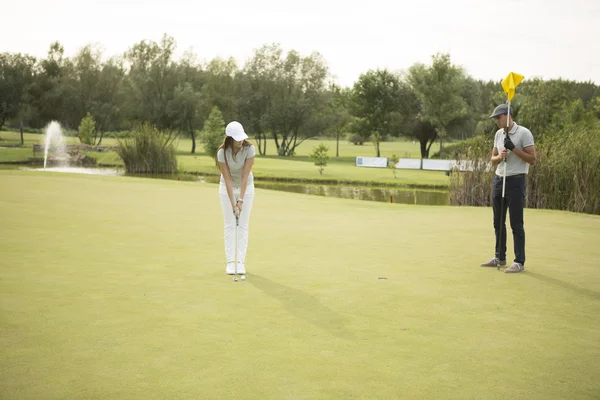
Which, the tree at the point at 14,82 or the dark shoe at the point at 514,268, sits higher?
the tree at the point at 14,82

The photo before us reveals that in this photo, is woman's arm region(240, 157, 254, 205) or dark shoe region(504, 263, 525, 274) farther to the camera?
dark shoe region(504, 263, 525, 274)

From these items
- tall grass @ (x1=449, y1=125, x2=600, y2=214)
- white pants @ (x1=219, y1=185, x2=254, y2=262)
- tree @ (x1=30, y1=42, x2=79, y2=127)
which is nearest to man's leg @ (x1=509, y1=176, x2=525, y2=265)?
white pants @ (x1=219, y1=185, x2=254, y2=262)

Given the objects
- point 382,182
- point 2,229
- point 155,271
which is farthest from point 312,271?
point 382,182

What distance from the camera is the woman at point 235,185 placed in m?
8.13

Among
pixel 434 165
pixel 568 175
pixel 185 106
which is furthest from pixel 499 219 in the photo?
pixel 185 106

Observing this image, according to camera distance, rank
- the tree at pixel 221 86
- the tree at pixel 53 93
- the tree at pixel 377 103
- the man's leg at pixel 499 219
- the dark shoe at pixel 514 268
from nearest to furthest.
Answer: the dark shoe at pixel 514 268 < the man's leg at pixel 499 219 < the tree at pixel 377 103 < the tree at pixel 53 93 < the tree at pixel 221 86

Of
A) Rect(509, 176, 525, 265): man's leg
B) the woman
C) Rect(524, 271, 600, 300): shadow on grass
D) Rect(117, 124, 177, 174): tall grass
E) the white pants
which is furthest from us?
Rect(117, 124, 177, 174): tall grass

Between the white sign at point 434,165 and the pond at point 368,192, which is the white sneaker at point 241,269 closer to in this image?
the pond at point 368,192

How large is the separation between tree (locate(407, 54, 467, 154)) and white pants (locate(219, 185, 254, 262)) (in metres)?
61.8

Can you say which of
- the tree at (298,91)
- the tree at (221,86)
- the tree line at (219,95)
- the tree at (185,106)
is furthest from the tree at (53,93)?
the tree at (298,91)

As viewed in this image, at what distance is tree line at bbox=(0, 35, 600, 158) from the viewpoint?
76875 mm

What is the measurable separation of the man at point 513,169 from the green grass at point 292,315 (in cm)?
44

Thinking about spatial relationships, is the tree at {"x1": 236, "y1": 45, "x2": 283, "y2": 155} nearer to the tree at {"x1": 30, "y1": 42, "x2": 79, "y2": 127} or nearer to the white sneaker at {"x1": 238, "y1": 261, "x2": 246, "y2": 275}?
the tree at {"x1": 30, "y1": 42, "x2": 79, "y2": 127}

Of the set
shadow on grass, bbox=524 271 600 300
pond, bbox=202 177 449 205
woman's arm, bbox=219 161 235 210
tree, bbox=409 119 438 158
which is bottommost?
pond, bbox=202 177 449 205
